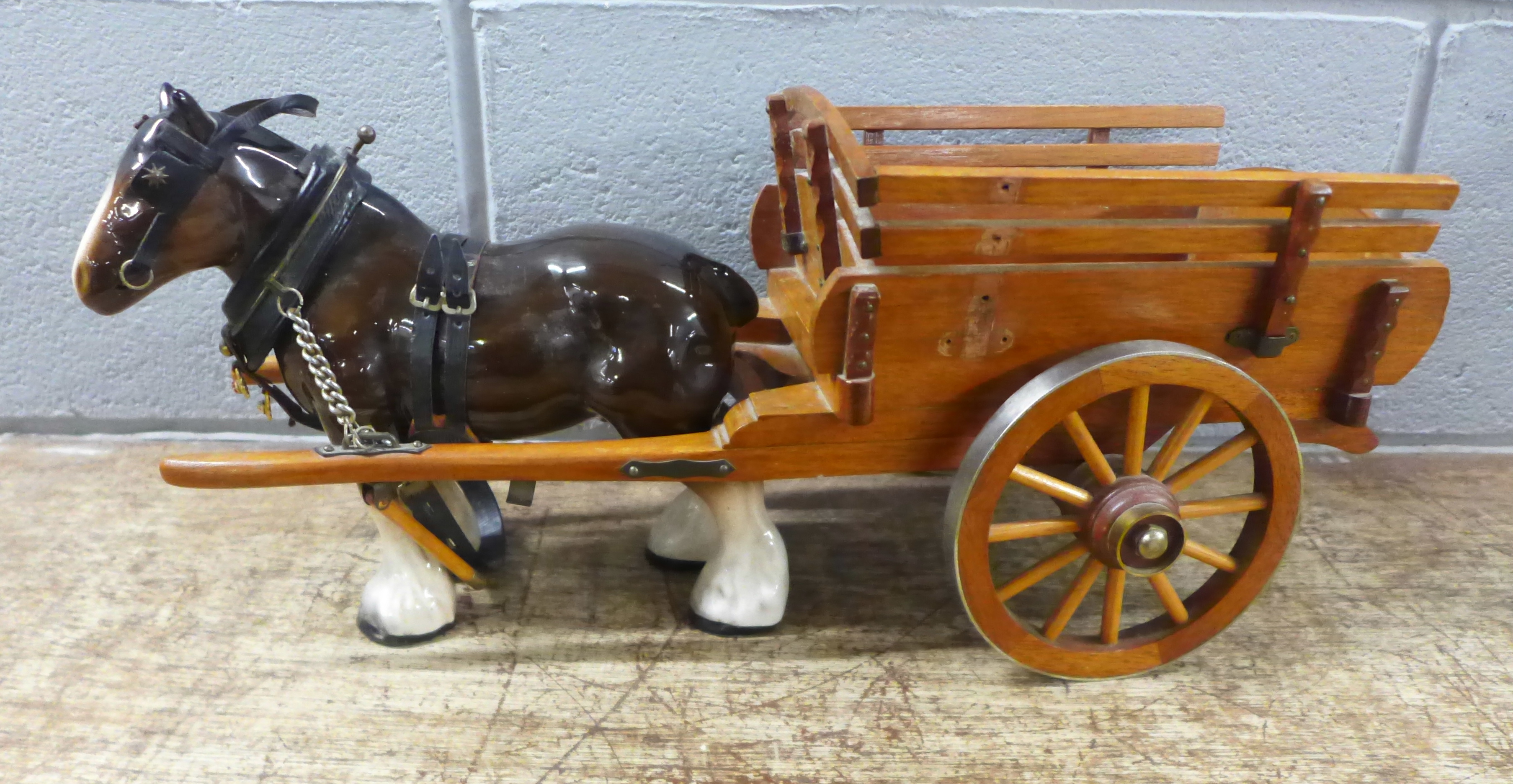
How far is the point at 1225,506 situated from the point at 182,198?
5.43 feet

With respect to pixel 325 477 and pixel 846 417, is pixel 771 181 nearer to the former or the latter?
pixel 846 417

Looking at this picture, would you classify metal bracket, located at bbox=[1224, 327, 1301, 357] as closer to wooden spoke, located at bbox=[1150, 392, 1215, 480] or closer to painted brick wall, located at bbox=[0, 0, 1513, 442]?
wooden spoke, located at bbox=[1150, 392, 1215, 480]

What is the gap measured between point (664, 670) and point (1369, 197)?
132 centimetres

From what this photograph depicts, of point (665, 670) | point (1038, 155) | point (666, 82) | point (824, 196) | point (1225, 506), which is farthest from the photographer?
point (666, 82)

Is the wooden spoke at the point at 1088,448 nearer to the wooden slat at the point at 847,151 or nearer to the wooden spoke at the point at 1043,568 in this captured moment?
the wooden spoke at the point at 1043,568

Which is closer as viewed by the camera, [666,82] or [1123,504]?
[1123,504]

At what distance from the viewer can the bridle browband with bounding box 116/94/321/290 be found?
1429mm

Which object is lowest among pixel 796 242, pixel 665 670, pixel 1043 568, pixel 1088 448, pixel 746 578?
pixel 665 670

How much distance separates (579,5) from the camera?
2.04 m

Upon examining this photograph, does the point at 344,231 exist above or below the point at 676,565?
above

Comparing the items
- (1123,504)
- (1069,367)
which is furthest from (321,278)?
(1123,504)

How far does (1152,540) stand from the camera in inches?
60.6

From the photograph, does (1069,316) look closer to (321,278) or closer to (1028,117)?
(1028,117)

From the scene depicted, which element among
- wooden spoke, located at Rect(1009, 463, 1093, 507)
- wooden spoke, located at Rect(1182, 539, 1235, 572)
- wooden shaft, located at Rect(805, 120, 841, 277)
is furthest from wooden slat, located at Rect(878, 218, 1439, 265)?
wooden spoke, located at Rect(1182, 539, 1235, 572)
